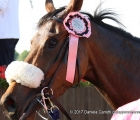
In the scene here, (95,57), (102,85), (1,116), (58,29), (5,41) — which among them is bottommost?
(1,116)

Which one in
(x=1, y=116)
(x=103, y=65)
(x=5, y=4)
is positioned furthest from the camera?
(x=5, y=4)

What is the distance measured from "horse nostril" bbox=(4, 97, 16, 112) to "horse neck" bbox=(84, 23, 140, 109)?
884mm

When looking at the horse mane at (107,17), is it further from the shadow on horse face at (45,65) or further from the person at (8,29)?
the person at (8,29)

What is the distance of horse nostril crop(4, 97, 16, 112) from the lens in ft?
12.5

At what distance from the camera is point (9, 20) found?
21.4 ft

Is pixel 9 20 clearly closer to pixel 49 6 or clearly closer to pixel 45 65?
pixel 49 6

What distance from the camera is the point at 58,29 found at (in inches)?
163

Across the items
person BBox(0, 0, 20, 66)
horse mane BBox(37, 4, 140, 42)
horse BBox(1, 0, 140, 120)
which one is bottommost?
person BBox(0, 0, 20, 66)

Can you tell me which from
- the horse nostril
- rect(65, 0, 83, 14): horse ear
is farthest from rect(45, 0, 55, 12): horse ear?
the horse nostril

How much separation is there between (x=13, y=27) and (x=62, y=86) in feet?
9.03

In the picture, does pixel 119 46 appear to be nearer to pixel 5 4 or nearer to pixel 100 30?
pixel 100 30

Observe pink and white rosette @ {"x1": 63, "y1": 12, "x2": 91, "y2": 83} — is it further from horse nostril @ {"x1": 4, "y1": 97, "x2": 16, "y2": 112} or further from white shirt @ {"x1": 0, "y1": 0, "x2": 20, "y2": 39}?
white shirt @ {"x1": 0, "y1": 0, "x2": 20, "y2": 39}

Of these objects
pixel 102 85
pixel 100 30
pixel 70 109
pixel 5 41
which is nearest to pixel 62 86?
pixel 102 85

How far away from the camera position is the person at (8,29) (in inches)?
255
